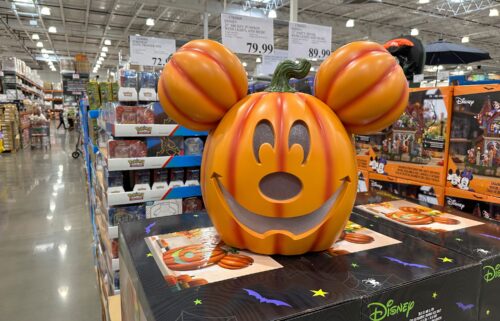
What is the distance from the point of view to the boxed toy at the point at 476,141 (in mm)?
1407

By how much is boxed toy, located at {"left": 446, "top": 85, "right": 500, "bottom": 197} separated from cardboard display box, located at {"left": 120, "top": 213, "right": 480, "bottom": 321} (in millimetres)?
652

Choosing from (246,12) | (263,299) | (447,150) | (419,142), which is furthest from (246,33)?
(246,12)

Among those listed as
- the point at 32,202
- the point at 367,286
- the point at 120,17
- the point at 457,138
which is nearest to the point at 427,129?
the point at 457,138

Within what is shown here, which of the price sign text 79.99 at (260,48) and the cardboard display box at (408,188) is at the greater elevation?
the price sign text 79.99 at (260,48)

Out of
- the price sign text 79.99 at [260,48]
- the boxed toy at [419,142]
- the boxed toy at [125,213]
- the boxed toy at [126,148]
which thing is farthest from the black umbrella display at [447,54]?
the boxed toy at [125,213]

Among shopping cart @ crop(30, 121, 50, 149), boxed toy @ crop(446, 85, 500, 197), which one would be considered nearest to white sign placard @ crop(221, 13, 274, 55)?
boxed toy @ crop(446, 85, 500, 197)

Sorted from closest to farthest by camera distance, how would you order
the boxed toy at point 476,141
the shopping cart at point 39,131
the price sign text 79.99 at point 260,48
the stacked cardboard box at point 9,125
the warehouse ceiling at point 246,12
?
1. the boxed toy at point 476,141
2. the price sign text 79.99 at point 260,48
3. the stacked cardboard box at point 9,125
4. the warehouse ceiling at point 246,12
5. the shopping cart at point 39,131

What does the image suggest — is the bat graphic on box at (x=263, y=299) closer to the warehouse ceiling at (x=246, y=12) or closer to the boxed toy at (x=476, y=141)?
the boxed toy at (x=476, y=141)

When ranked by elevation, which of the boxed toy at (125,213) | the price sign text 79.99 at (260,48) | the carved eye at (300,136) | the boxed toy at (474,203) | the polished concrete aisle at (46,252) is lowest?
the polished concrete aisle at (46,252)

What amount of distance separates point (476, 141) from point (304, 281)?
43.2 inches

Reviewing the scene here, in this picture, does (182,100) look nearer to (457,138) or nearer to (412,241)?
(412,241)

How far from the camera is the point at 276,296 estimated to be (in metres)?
0.71

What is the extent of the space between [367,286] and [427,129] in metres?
1.15

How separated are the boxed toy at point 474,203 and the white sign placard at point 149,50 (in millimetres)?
3421
